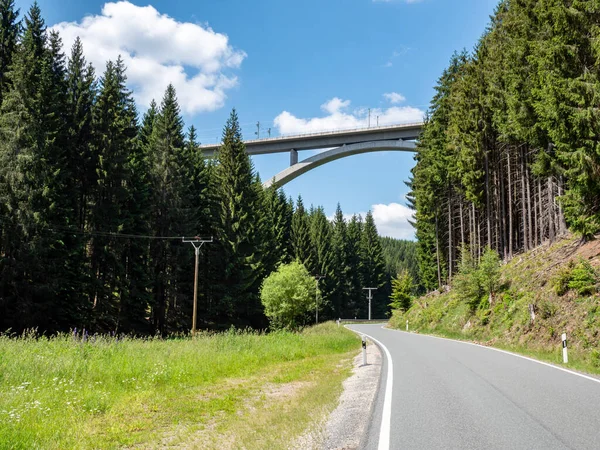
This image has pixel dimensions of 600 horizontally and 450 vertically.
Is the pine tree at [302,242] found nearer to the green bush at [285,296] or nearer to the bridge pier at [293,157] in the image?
the bridge pier at [293,157]

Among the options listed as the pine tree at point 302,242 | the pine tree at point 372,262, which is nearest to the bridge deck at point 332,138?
the pine tree at point 302,242

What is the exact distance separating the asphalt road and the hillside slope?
3174mm

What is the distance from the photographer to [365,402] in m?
7.91

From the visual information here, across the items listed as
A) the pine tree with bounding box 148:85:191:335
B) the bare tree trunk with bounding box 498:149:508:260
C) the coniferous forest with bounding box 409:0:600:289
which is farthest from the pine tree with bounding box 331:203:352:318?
the bare tree trunk with bounding box 498:149:508:260

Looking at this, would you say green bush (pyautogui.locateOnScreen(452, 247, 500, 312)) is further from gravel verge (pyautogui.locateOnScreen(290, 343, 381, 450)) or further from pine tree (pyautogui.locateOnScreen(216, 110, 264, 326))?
pine tree (pyautogui.locateOnScreen(216, 110, 264, 326))

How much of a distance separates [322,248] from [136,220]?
41059 mm

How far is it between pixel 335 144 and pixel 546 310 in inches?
1654

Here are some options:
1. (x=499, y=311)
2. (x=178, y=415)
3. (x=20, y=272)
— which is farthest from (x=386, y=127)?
(x=178, y=415)

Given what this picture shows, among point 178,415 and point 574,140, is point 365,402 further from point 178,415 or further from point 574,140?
point 574,140

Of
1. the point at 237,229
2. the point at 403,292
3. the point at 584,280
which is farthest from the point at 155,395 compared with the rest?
the point at 403,292

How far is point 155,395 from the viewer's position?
9.48m

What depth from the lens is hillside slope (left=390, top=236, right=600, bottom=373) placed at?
14664 millimetres

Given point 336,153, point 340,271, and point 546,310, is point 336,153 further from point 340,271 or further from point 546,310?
point 546,310

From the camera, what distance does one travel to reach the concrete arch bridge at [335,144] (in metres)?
53.9
